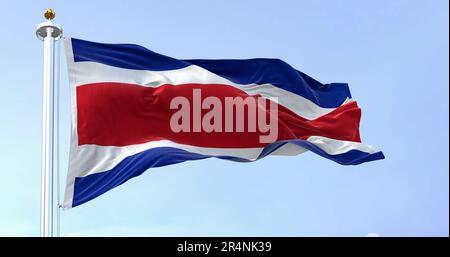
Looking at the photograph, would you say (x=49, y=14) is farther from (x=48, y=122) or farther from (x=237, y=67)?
(x=237, y=67)

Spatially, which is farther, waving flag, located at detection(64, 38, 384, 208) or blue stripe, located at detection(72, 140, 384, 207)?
waving flag, located at detection(64, 38, 384, 208)

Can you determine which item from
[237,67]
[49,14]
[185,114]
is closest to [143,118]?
[185,114]

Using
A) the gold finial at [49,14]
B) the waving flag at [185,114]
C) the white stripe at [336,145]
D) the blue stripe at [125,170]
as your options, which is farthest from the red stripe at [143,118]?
the gold finial at [49,14]

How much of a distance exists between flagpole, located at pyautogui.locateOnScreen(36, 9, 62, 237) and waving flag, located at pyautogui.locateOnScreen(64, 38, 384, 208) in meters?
0.58

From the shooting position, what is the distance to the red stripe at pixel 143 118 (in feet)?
32.1

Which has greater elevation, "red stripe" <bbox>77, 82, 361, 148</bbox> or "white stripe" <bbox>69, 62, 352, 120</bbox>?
"white stripe" <bbox>69, 62, 352, 120</bbox>

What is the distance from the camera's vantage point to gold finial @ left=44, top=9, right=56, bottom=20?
942cm

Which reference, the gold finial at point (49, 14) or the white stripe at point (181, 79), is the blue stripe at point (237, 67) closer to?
the white stripe at point (181, 79)

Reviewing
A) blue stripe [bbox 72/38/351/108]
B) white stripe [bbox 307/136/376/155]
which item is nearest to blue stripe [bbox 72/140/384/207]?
white stripe [bbox 307/136/376/155]

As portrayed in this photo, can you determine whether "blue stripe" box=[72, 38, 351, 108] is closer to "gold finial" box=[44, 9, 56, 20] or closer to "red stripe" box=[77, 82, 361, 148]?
"red stripe" box=[77, 82, 361, 148]

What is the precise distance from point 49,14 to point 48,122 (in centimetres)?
173

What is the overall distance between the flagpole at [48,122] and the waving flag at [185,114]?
22.8 inches
